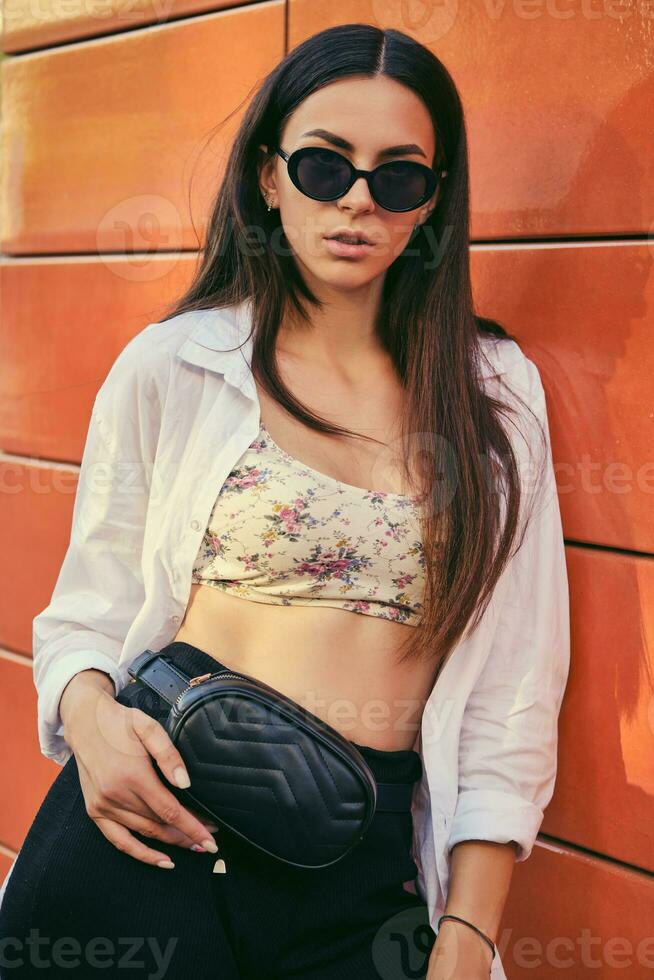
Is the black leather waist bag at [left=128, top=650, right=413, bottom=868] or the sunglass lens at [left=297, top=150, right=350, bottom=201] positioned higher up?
the sunglass lens at [left=297, top=150, right=350, bottom=201]

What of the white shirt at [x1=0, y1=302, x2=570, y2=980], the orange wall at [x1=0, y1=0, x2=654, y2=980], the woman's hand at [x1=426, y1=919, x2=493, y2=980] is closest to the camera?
the woman's hand at [x1=426, y1=919, x2=493, y2=980]

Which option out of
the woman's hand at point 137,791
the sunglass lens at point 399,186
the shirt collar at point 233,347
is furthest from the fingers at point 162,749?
the sunglass lens at point 399,186

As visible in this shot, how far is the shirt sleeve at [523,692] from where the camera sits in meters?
1.51

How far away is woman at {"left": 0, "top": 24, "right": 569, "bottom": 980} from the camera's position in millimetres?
1322

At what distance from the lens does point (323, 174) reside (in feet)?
4.71

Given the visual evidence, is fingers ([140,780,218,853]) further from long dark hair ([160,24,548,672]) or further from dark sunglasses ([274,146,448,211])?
dark sunglasses ([274,146,448,211])

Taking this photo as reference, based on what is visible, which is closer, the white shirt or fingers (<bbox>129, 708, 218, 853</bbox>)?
fingers (<bbox>129, 708, 218, 853</bbox>)

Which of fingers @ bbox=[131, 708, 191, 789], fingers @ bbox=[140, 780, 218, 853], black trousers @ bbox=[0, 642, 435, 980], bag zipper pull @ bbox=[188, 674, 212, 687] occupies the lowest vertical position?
black trousers @ bbox=[0, 642, 435, 980]

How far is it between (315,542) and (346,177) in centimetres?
56

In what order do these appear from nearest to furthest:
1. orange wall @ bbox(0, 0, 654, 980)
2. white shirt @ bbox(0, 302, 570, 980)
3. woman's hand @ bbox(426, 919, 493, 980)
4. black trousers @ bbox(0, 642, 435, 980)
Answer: black trousers @ bbox(0, 642, 435, 980)
woman's hand @ bbox(426, 919, 493, 980)
white shirt @ bbox(0, 302, 570, 980)
orange wall @ bbox(0, 0, 654, 980)

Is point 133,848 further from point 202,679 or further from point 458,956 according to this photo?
point 458,956

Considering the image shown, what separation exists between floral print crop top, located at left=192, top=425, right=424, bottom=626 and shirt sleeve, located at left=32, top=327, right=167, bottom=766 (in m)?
0.20

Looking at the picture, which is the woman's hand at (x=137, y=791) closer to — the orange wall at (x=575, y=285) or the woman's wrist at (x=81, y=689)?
the woman's wrist at (x=81, y=689)

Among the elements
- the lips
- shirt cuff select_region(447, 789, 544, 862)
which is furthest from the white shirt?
the lips
